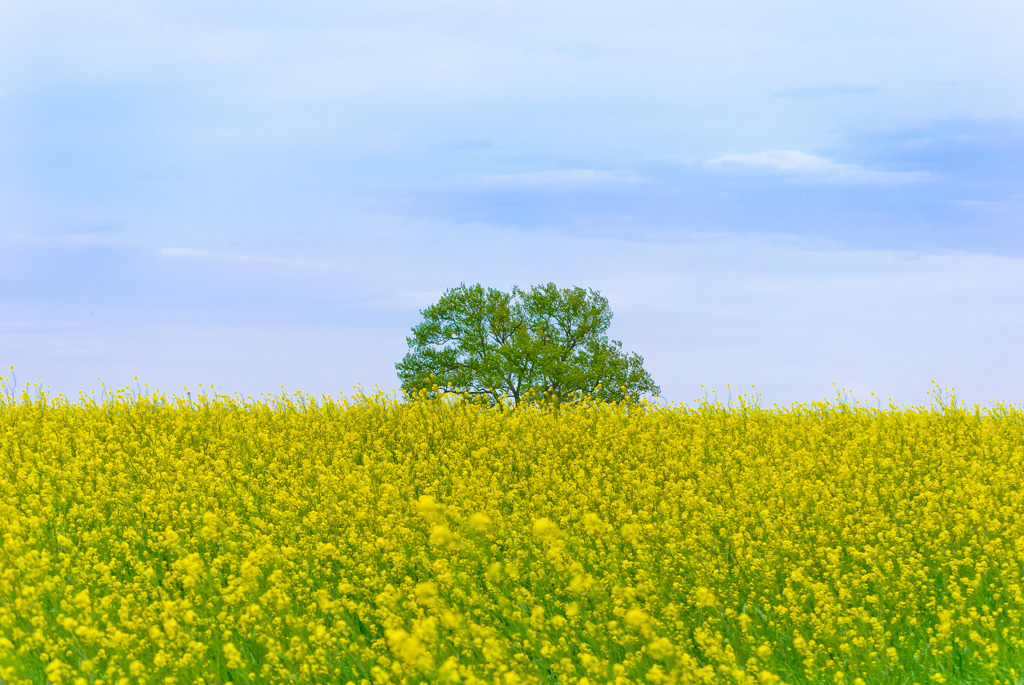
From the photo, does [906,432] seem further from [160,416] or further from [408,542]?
[160,416]

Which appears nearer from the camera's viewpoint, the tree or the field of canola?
the field of canola

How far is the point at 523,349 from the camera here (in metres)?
23.0

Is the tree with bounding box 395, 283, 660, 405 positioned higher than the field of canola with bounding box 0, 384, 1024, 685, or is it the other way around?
the tree with bounding box 395, 283, 660, 405

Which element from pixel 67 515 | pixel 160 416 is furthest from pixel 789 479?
pixel 160 416

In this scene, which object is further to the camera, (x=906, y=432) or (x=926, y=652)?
(x=906, y=432)

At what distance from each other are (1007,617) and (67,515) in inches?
321

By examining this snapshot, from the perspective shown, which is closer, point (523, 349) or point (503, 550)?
point (503, 550)

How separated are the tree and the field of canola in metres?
10.5

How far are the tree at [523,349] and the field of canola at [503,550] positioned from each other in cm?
1053

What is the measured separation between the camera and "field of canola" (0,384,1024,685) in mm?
5172

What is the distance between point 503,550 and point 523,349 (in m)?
15.7

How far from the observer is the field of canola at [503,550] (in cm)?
517

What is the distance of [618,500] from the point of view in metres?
8.36

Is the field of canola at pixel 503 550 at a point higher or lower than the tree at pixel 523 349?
lower
